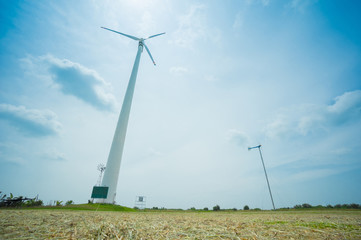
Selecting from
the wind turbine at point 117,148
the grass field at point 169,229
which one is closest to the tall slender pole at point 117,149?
the wind turbine at point 117,148

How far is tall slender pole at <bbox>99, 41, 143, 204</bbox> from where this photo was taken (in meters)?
38.7

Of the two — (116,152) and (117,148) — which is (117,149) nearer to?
(117,148)

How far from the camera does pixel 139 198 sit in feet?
138

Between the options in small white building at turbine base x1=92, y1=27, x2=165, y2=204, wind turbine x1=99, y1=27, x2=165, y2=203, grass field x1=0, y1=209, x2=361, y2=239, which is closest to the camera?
grass field x1=0, y1=209, x2=361, y2=239

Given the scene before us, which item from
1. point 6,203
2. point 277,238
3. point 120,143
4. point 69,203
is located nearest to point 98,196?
point 69,203

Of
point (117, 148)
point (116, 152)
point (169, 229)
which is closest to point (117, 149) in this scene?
point (117, 148)

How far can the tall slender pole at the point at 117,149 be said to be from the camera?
3869 centimetres

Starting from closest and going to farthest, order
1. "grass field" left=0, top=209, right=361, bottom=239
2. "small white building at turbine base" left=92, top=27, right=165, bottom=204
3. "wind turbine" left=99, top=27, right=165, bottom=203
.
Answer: "grass field" left=0, top=209, right=361, bottom=239
"small white building at turbine base" left=92, top=27, right=165, bottom=204
"wind turbine" left=99, top=27, right=165, bottom=203

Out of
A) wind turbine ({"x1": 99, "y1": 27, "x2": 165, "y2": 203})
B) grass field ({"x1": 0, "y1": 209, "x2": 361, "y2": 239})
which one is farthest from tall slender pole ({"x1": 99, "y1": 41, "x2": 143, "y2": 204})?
grass field ({"x1": 0, "y1": 209, "x2": 361, "y2": 239})

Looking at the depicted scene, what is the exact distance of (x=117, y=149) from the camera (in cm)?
4209

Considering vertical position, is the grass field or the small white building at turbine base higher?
the small white building at turbine base

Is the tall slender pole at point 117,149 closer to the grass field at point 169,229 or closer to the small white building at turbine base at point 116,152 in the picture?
the small white building at turbine base at point 116,152

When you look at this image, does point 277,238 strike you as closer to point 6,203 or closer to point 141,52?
point 6,203

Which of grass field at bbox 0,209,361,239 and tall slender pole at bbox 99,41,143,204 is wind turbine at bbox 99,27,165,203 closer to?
tall slender pole at bbox 99,41,143,204
